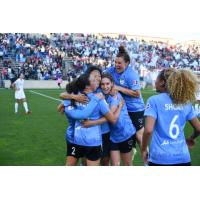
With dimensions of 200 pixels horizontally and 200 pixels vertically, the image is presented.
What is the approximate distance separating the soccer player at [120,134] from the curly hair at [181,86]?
0.76m

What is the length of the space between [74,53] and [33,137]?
856 mm

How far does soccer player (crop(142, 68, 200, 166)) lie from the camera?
2.41 m

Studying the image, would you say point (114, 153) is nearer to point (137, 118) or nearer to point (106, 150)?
point (106, 150)

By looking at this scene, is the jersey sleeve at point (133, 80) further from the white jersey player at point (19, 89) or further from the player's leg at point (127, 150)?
the white jersey player at point (19, 89)

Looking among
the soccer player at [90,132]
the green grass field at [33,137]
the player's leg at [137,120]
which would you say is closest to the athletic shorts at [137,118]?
the player's leg at [137,120]

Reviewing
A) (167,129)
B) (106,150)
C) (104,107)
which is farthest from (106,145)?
(167,129)

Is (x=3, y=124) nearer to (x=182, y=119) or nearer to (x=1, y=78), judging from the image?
(x=1, y=78)

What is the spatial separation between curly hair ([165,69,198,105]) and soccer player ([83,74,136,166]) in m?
0.76

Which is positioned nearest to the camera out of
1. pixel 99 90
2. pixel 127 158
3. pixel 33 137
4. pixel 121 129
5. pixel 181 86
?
pixel 181 86

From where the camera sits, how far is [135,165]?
356cm

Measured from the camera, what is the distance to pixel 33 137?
356 cm
